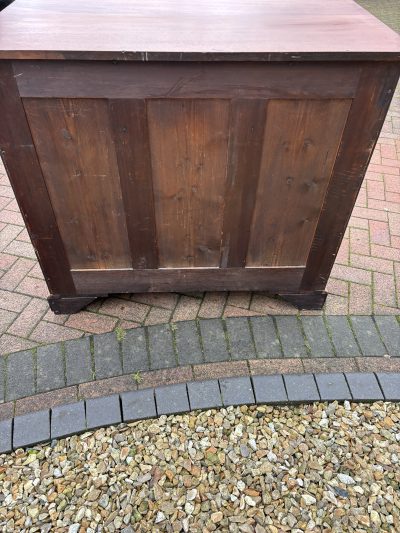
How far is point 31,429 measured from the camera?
2.03 meters

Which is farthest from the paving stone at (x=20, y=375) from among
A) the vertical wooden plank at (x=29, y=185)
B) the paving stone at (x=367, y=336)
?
the paving stone at (x=367, y=336)

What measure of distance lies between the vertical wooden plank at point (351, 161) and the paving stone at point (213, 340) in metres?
0.60

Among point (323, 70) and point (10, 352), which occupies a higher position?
point (323, 70)

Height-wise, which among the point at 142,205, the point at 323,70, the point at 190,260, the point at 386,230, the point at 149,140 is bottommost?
the point at 386,230

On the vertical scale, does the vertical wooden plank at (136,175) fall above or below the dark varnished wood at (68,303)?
above

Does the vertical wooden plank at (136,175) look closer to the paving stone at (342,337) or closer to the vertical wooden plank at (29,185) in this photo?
the vertical wooden plank at (29,185)

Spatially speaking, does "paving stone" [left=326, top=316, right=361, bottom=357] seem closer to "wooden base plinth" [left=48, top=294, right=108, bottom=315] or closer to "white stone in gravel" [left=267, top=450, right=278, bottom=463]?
"white stone in gravel" [left=267, top=450, right=278, bottom=463]

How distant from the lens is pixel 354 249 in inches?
122

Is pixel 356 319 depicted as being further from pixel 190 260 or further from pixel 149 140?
pixel 149 140

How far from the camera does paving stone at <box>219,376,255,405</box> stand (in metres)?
2.17

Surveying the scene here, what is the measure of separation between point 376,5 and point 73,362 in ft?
37.6

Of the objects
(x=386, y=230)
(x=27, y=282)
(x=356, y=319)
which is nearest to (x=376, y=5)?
(x=386, y=230)

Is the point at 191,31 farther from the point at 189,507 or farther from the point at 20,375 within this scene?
the point at 189,507

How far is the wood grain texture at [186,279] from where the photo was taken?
2449 millimetres
